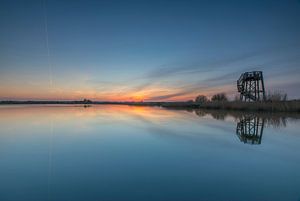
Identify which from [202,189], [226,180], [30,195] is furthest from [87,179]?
[226,180]

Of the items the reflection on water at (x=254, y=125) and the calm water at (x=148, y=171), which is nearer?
the calm water at (x=148, y=171)

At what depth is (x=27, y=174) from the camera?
3332mm

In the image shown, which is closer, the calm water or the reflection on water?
the calm water

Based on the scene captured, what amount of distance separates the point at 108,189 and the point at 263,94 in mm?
21346

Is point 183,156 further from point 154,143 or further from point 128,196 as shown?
point 128,196

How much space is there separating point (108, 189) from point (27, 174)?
1577mm

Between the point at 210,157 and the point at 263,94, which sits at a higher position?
the point at 263,94

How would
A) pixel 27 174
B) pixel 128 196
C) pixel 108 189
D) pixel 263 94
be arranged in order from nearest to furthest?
pixel 128 196, pixel 108 189, pixel 27 174, pixel 263 94

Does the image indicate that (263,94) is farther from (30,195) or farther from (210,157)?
(30,195)

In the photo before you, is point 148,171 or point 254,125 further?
point 254,125

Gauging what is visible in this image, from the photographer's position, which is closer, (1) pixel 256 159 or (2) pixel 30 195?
(2) pixel 30 195

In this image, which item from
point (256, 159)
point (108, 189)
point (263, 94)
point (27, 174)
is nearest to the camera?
point (108, 189)

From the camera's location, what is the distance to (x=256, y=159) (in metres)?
4.34

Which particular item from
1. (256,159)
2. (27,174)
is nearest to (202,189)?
(256,159)
